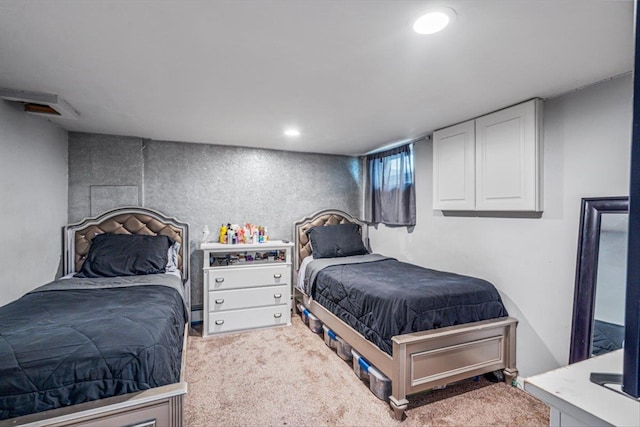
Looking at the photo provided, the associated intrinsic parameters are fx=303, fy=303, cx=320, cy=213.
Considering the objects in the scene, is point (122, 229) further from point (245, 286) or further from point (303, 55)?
point (303, 55)

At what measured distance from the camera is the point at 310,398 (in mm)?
2205

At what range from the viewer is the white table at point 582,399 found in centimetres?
72

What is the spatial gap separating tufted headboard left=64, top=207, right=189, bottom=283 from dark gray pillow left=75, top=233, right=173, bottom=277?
0.19 meters

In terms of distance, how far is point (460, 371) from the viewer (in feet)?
7.21

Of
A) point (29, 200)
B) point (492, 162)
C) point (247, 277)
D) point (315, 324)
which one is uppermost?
point (492, 162)

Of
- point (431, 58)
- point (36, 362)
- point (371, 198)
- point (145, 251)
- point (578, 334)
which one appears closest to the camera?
point (36, 362)

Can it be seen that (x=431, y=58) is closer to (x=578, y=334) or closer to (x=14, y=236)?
(x=578, y=334)

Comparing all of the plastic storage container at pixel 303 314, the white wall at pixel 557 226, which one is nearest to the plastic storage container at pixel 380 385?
the white wall at pixel 557 226

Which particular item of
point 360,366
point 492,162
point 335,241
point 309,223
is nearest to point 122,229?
point 309,223

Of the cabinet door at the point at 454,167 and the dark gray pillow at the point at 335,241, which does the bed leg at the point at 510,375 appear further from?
the dark gray pillow at the point at 335,241

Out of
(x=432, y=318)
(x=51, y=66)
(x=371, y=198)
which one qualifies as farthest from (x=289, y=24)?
(x=371, y=198)

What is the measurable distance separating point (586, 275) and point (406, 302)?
1140 millimetres

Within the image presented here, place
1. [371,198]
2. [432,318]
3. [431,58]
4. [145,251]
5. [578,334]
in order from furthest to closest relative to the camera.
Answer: [371,198], [145,251], [432,318], [578,334], [431,58]

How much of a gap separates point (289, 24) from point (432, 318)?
2.00 meters
